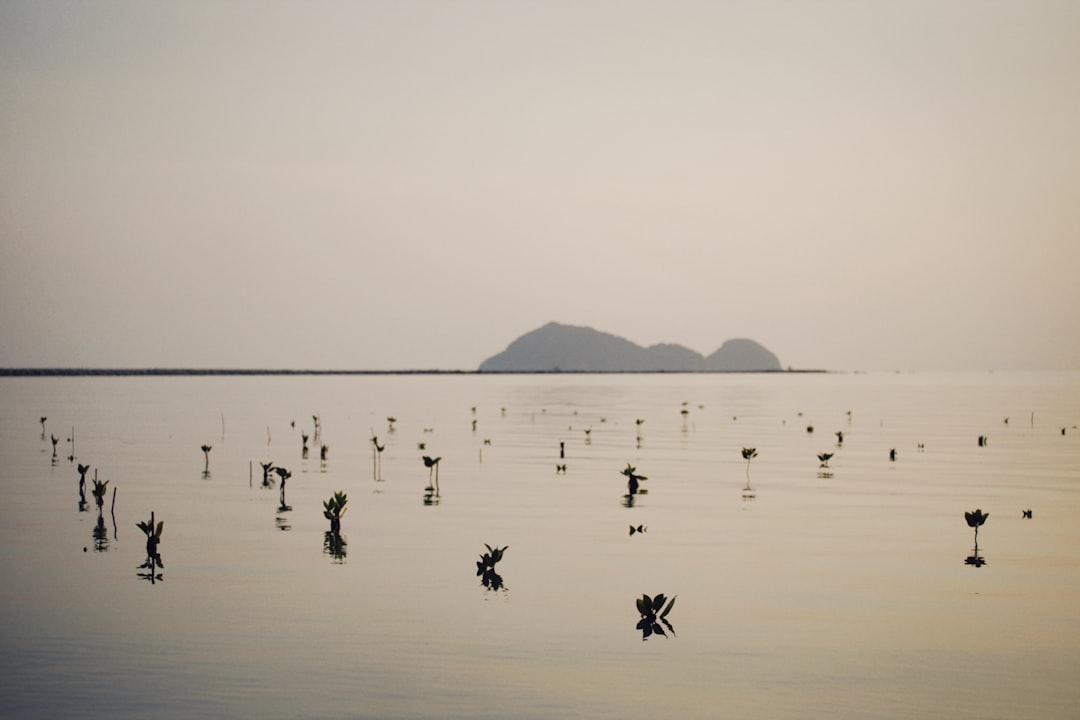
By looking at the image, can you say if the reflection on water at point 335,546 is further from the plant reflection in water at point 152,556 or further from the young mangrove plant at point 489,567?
the plant reflection in water at point 152,556

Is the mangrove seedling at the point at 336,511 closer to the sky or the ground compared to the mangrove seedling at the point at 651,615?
closer to the sky

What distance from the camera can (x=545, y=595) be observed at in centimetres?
2311

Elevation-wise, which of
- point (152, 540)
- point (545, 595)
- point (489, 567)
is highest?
point (152, 540)

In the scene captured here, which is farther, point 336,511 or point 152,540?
point 336,511

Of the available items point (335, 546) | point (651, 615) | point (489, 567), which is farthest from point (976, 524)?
point (335, 546)

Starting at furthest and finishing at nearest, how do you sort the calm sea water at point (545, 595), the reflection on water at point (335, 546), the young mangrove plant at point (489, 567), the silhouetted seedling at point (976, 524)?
the reflection on water at point (335, 546) < the silhouetted seedling at point (976, 524) < the young mangrove plant at point (489, 567) < the calm sea water at point (545, 595)

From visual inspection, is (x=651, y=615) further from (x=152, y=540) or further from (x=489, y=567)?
(x=152, y=540)

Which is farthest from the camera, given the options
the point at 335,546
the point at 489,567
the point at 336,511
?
the point at 336,511

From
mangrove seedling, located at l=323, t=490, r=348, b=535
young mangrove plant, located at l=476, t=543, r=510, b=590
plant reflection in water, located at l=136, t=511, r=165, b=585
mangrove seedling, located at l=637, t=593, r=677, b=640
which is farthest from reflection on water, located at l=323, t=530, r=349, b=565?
mangrove seedling, located at l=637, t=593, r=677, b=640

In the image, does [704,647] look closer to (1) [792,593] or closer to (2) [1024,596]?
(1) [792,593]

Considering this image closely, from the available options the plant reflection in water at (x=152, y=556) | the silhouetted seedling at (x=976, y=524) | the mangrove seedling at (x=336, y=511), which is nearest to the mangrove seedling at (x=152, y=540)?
the plant reflection in water at (x=152, y=556)

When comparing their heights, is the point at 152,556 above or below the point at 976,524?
below

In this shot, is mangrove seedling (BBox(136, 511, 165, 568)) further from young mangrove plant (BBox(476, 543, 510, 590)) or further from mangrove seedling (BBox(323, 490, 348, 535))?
young mangrove plant (BBox(476, 543, 510, 590))

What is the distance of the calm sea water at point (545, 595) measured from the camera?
16547 mm
